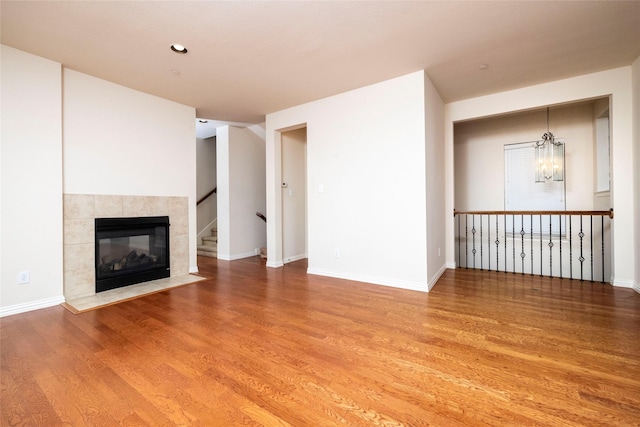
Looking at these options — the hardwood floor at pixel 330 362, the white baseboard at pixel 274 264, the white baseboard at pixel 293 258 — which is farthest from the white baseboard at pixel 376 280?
the white baseboard at pixel 293 258

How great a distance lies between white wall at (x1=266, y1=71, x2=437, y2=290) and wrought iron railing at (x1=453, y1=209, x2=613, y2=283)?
5.06ft

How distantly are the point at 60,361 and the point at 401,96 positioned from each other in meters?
3.99

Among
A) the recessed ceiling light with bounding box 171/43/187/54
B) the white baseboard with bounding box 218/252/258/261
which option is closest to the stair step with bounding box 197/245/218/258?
the white baseboard with bounding box 218/252/258/261

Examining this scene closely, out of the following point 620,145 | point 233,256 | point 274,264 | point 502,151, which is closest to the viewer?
point 620,145

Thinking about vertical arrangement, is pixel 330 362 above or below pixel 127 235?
below

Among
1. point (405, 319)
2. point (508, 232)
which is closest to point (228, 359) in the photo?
point (405, 319)

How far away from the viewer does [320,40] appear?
2.60 meters

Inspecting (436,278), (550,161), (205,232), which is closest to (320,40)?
(436,278)

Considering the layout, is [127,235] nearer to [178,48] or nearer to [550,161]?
[178,48]

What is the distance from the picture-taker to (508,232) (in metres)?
5.16

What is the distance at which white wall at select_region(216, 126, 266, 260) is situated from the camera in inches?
216

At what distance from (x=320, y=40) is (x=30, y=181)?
3.25 m

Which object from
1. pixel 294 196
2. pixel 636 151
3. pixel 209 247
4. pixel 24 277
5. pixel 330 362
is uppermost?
pixel 636 151

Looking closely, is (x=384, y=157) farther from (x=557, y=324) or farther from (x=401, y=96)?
(x=557, y=324)
